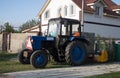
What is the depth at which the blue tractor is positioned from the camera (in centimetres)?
1931

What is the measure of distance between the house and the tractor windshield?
21869 millimetres

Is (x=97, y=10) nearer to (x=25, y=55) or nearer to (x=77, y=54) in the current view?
(x=77, y=54)

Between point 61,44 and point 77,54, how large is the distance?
50.6 inches

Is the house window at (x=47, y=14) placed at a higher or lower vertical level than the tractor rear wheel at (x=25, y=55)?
higher

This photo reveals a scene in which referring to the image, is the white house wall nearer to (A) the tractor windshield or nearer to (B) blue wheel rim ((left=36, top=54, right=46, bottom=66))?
(A) the tractor windshield

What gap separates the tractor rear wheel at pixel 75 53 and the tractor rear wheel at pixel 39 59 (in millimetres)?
1628

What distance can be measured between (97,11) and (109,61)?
2158 centimetres

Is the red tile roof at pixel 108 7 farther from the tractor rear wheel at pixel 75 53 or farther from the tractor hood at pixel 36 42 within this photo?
the tractor hood at pixel 36 42

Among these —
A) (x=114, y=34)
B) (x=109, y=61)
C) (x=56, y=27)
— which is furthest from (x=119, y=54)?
(x=114, y=34)

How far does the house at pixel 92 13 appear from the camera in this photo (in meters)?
42.7

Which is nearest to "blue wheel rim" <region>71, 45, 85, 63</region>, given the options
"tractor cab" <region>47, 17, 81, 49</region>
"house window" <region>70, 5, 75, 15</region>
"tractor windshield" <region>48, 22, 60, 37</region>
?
"tractor cab" <region>47, 17, 81, 49</region>

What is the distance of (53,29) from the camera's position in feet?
65.6

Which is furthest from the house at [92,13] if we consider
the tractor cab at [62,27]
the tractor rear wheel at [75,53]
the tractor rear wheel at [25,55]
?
the tractor rear wheel at [25,55]

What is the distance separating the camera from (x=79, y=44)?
66.5ft
